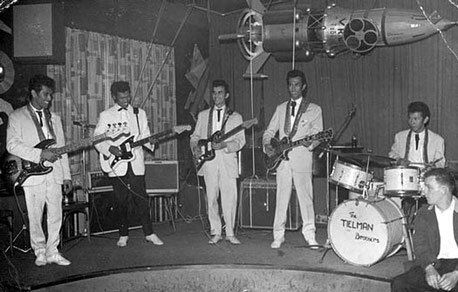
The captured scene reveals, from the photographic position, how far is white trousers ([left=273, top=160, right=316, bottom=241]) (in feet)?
23.1

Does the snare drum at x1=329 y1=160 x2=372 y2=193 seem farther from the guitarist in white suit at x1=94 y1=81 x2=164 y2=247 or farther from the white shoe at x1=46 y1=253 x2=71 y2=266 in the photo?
the white shoe at x1=46 y1=253 x2=71 y2=266

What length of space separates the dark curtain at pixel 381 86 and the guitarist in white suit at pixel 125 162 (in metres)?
2.55

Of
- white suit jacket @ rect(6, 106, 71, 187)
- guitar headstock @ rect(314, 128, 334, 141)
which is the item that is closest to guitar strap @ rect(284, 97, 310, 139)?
guitar headstock @ rect(314, 128, 334, 141)

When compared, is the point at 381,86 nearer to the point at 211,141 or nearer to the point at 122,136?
the point at 211,141

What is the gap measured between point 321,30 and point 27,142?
12.8 feet

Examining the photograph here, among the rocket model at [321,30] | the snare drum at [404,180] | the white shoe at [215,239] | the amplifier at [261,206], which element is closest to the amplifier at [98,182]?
the white shoe at [215,239]

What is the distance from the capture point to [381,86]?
337 inches

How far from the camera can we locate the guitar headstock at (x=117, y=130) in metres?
7.22

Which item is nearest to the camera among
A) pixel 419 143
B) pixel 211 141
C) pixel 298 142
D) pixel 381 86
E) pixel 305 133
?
pixel 298 142

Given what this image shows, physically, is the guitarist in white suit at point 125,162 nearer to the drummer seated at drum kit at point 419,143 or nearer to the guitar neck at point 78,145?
the guitar neck at point 78,145

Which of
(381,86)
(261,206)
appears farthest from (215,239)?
(381,86)

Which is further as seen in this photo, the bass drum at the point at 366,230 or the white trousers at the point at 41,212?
the white trousers at the point at 41,212

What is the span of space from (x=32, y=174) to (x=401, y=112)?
4.85m

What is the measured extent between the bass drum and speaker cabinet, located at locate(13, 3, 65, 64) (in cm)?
406
